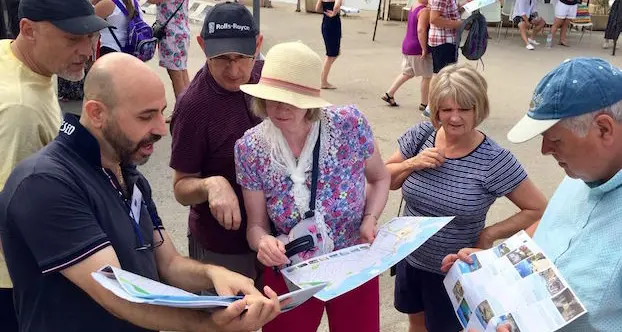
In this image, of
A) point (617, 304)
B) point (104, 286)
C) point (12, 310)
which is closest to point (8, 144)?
point (12, 310)

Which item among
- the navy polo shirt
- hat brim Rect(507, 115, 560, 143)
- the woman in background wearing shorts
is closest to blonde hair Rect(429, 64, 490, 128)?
hat brim Rect(507, 115, 560, 143)

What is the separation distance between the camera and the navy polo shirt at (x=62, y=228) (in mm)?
1598

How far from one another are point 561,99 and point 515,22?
11.7 m

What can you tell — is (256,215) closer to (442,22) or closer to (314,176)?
(314,176)

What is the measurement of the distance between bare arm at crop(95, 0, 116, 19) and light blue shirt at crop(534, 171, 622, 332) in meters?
4.00

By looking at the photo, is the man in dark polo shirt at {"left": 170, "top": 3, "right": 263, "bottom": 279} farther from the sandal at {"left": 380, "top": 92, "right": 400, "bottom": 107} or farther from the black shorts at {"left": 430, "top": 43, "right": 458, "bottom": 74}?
the sandal at {"left": 380, "top": 92, "right": 400, "bottom": 107}

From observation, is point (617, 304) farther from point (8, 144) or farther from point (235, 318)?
point (8, 144)

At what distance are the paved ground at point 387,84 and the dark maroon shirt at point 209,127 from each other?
4.72 feet

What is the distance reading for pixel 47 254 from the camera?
5.24 feet

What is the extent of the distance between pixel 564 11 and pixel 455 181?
1063 centimetres

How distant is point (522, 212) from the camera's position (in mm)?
2588

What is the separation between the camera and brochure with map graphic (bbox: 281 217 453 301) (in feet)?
6.89

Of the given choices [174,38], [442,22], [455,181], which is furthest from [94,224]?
[442,22]

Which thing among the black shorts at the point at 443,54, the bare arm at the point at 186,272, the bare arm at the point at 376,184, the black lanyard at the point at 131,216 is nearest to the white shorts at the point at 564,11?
the black shorts at the point at 443,54
